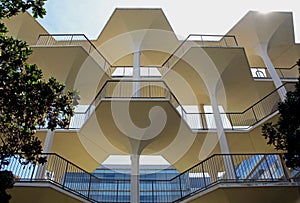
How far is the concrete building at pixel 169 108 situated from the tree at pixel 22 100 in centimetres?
263

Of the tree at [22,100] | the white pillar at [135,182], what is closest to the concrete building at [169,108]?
the white pillar at [135,182]

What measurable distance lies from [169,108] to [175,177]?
3.02 metres

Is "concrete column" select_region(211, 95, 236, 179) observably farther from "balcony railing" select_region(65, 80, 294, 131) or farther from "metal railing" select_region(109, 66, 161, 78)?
"metal railing" select_region(109, 66, 161, 78)

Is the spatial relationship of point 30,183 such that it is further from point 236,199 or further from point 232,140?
point 232,140

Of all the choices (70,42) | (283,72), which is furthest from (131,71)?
(283,72)

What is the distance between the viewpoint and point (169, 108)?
404 inches

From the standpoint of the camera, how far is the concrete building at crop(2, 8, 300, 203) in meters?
8.98

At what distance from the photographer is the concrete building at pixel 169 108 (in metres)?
8.98

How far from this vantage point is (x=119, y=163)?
1769 cm

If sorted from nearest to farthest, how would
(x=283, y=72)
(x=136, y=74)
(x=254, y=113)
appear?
1. (x=136, y=74)
2. (x=254, y=113)
3. (x=283, y=72)

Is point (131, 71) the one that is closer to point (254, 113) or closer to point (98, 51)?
point (98, 51)

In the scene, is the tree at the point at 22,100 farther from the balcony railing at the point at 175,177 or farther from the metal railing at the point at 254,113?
the metal railing at the point at 254,113

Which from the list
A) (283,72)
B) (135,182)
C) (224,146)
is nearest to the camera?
(135,182)

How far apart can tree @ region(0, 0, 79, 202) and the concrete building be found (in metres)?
2.63
